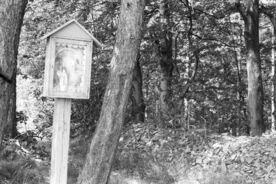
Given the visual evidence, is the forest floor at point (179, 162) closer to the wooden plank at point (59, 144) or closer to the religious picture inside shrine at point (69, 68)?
the wooden plank at point (59, 144)

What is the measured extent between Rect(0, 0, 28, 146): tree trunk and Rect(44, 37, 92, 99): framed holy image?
15.5 inches

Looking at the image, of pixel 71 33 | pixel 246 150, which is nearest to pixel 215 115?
pixel 246 150

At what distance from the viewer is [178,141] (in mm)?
10094

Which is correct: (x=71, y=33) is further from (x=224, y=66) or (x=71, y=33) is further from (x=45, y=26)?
(x=224, y=66)

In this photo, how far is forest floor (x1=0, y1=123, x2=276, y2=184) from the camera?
24.1 feet

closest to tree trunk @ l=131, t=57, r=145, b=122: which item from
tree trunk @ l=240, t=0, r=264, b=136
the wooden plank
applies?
tree trunk @ l=240, t=0, r=264, b=136

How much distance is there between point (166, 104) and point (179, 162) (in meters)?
3.61

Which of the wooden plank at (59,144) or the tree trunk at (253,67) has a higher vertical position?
the tree trunk at (253,67)

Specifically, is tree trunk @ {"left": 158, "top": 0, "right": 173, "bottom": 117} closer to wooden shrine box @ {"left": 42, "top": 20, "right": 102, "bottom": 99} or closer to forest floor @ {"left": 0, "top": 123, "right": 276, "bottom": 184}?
forest floor @ {"left": 0, "top": 123, "right": 276, "bottom": 184}

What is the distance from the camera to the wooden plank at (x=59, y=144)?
427 cm

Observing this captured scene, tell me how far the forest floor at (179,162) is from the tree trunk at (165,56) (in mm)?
2262

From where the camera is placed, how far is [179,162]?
9180mm

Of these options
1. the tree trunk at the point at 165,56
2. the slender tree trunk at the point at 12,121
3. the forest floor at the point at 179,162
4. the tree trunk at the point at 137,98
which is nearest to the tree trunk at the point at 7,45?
the forest floor at the point at 179,162

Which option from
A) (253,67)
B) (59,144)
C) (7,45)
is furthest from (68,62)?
(253,67)
